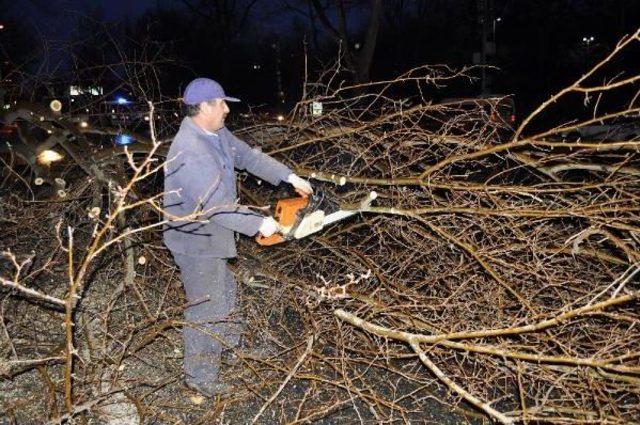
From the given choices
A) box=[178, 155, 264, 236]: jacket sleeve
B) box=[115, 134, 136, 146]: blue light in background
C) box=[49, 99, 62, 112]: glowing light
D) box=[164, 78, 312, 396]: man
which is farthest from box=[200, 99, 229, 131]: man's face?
box=[49, 99, 62, 112]: glowing light

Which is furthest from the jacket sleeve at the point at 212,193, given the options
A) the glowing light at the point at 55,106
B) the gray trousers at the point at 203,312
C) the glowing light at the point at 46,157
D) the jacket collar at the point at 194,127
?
the glowing light at the point at 46,157

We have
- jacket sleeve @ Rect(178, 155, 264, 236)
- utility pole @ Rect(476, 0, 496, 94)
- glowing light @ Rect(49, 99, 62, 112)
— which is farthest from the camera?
utility pole @ Rect(476, 0, 496, 94)

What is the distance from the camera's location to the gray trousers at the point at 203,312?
2902mm

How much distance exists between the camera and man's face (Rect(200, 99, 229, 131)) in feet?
9.33

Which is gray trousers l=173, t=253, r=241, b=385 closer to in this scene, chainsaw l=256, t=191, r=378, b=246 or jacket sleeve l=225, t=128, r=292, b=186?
chainsaw l=256, t=191, r=378, b=246

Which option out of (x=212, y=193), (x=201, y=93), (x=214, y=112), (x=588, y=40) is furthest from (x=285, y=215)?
(x=588, y=40)

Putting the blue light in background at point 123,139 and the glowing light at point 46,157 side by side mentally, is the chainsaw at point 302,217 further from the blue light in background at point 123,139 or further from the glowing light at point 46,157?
the glowing light at point 46,157

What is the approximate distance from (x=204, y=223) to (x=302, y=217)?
0.53 m

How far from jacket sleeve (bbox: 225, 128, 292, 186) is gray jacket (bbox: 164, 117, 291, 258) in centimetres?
20

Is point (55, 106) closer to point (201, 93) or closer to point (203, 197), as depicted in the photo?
point (201, 93)

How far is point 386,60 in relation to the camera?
2561 centimetres

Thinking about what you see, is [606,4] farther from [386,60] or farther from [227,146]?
[227,146]

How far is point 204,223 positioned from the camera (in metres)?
2.79

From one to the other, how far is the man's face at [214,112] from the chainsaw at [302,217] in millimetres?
578
